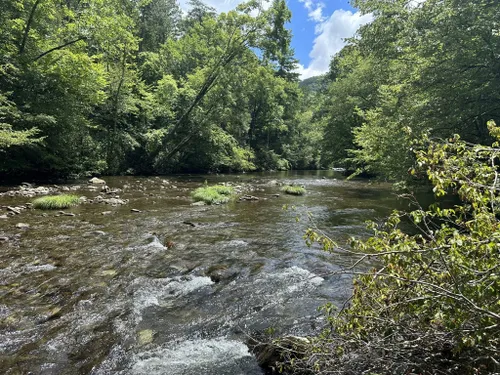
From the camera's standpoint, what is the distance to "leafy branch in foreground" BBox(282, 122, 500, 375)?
2418mm

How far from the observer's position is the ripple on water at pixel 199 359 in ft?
12.9

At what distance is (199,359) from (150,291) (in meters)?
2.28

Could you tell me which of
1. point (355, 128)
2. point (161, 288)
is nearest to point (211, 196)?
point (161, 288)

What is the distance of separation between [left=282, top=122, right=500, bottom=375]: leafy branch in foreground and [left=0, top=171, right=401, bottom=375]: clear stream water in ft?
3.18

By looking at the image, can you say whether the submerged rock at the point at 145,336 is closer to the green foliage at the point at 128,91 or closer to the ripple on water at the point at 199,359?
the ripple on water at the point at 199,359

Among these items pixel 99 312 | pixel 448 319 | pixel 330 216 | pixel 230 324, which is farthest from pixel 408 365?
pixel 330 216

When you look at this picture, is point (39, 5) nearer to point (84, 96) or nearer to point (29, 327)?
point (84, 96)

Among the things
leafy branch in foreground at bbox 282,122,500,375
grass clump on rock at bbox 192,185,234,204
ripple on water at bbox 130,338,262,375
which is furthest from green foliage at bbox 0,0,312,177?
leafy branch in foreground at bbox 282,122,500,375

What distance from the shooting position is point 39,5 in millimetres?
18953

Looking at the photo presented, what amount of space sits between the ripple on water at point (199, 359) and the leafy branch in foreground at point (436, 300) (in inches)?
48.6

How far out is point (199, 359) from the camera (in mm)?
4207

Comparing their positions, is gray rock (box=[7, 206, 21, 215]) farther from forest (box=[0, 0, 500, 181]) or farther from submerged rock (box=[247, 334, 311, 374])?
submerged rock (box=[247, 334, 311, 374])

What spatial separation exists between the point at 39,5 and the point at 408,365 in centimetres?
2480

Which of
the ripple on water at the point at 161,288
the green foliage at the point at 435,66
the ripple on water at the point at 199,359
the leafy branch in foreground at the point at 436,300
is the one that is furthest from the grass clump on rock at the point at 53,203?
the green foliage at the point at 435,66
